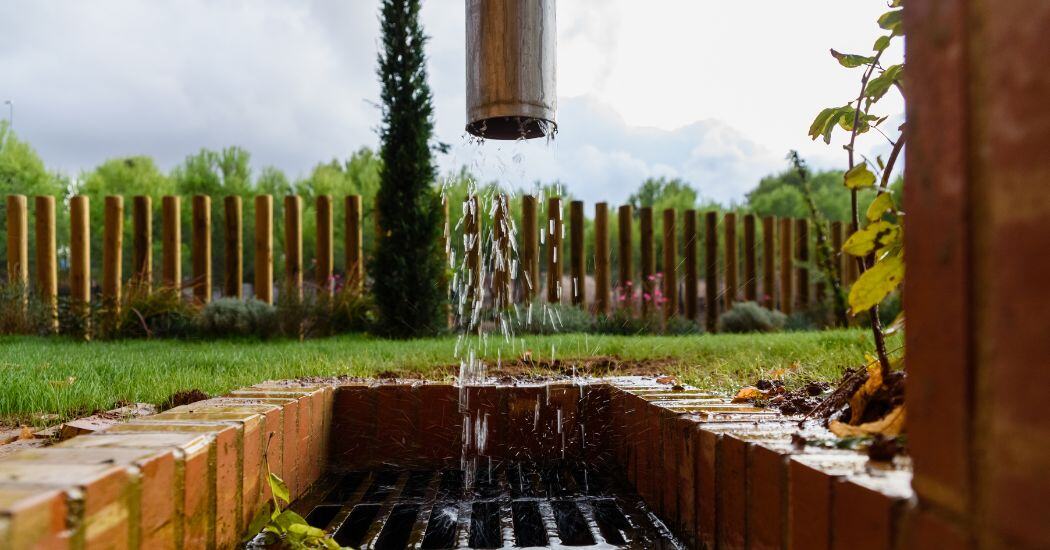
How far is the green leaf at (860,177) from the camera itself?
1.22 metres

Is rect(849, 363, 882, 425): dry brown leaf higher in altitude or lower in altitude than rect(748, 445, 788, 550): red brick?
higher

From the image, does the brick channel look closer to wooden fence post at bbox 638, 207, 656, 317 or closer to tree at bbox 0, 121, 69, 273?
wooden fence post at bbox 638, 207, 656, 317

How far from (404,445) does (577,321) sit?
4.83 m

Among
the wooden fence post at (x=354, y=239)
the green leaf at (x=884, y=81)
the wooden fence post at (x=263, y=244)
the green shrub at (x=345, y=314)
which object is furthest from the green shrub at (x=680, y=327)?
the green leaf at (x=884, y=81)

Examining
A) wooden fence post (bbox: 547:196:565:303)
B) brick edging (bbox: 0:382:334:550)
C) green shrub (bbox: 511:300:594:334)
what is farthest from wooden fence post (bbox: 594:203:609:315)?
brick edging (bbox: 0:382:334:550)

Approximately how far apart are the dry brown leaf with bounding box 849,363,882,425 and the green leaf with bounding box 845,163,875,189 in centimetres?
40

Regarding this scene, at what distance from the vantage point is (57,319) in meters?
6.93

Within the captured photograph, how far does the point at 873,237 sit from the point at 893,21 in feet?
1.69

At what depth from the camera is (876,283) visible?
3.81 feet

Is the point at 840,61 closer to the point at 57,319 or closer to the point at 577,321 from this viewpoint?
the point at 577,321

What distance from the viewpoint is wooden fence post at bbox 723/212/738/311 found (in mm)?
9430

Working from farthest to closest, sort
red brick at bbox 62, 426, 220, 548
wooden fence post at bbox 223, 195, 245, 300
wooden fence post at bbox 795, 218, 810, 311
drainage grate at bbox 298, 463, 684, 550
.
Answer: wooden fence post at bbox 795, 218, 810, 311 < wooden fence post at bbox 223, 195, 245, 300 < drainage grate at bbox 298, 463, 684, 550 < red brick at bbox 62, 426, 220, 548

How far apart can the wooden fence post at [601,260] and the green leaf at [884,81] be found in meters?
6.61

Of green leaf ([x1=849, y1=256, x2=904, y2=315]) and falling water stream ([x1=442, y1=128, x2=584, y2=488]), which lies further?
falling water stream ([x1=442, y1=128, x2=584, y2=488])
